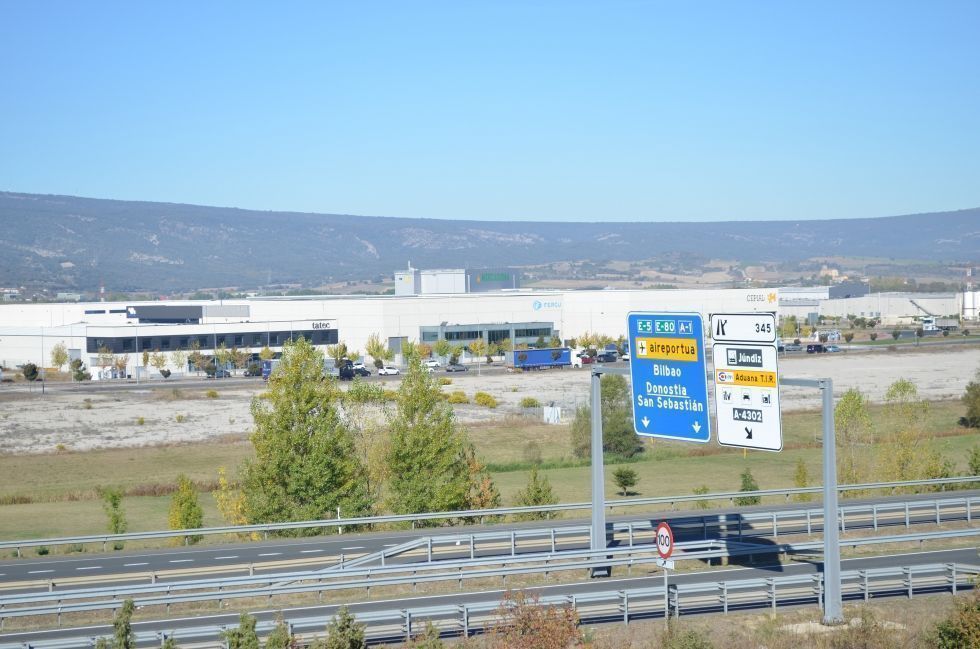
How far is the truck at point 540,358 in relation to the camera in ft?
313

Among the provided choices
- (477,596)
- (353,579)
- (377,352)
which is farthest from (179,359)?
(477,596)

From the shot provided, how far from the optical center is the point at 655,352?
68.9 feet

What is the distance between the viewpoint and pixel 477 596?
20875 millimetres

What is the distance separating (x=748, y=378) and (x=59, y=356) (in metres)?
92.2

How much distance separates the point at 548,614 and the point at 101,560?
56.0ft

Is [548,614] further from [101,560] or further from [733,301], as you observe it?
[733,301]

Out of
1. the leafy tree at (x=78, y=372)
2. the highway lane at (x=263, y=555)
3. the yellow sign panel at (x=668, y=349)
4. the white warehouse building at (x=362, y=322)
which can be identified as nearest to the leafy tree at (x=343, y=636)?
the yellow sign panel at (x=668, y=349)

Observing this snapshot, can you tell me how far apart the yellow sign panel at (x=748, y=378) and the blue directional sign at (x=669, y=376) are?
42cm

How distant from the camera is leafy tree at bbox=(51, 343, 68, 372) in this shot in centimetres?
9938

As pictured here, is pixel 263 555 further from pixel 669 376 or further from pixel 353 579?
pixel 669 376

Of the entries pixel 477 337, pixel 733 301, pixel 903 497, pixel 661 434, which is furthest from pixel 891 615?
pixel 733 301

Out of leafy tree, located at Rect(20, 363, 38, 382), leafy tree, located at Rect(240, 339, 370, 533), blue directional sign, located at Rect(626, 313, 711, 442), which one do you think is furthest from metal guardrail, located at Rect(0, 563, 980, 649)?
leafy tree, located at Rect(20, 363, 38, 382)

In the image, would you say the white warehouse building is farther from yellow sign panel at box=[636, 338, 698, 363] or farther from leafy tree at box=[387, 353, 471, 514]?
yellow sign panel at box=[636, 338, 698, 363]

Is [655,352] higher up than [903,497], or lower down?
higher up
